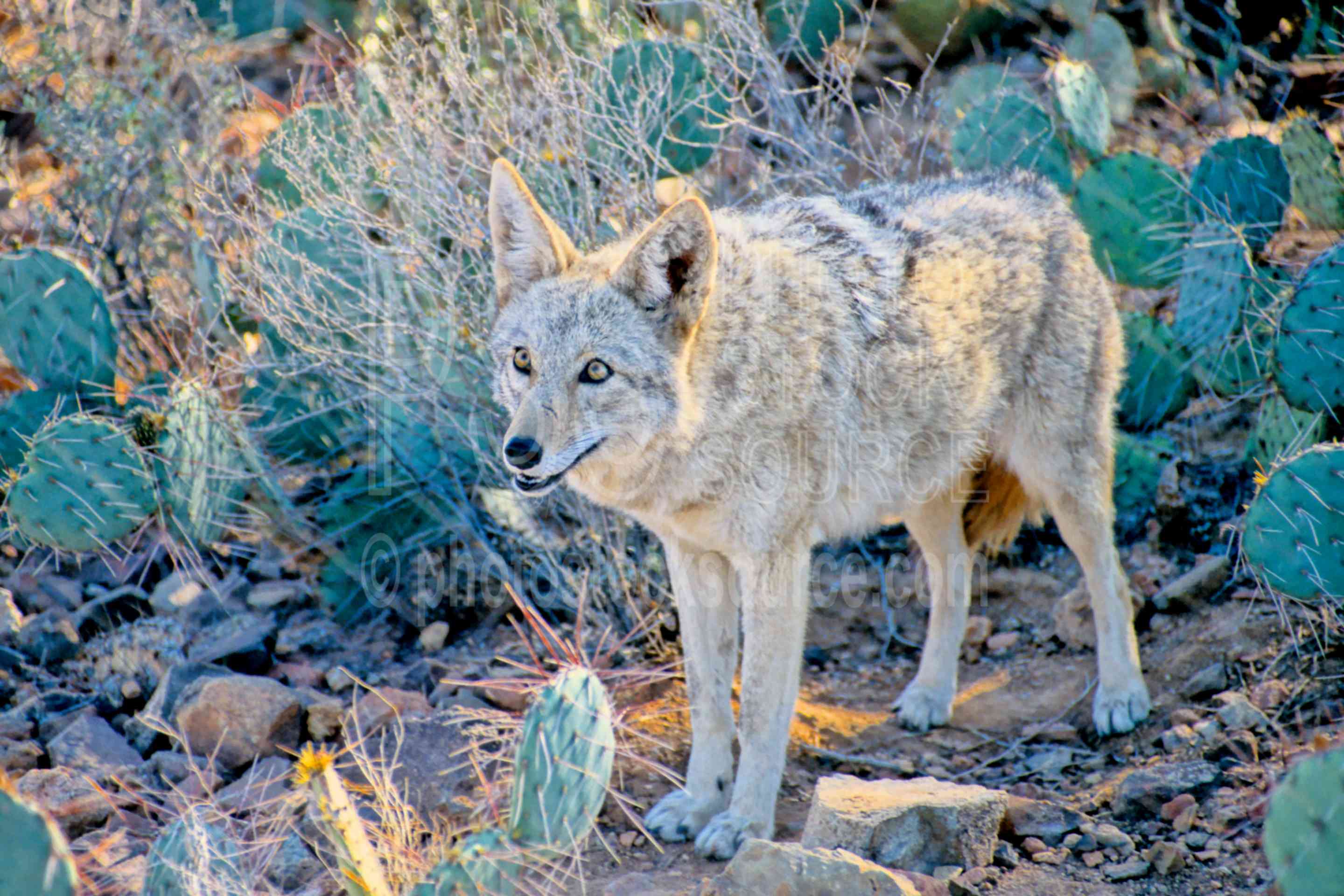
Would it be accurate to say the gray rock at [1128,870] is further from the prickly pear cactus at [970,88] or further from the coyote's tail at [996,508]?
the prickly pear cactus at [970,88]

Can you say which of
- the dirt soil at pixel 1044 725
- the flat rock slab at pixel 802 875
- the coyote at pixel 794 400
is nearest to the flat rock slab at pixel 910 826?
the dirt soil at pixel 1044 725

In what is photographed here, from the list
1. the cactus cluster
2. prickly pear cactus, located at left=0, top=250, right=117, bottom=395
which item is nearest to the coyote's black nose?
the cactus cluster

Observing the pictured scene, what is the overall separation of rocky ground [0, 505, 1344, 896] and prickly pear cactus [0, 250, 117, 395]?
0.99 m

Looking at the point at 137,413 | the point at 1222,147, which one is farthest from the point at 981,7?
the point at 137,413

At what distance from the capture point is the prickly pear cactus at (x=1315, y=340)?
13.8 feet

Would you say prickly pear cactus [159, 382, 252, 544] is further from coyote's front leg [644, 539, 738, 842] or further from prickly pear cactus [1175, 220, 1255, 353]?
prickly pear cactus [1175, 220, 1255, 353]

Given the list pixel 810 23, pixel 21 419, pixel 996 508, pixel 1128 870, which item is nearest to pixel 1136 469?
pixel 996 508

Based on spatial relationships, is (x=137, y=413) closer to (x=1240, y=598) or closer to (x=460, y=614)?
(x=460, y=614)

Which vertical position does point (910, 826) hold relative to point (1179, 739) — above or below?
above

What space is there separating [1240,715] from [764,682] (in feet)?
5.62

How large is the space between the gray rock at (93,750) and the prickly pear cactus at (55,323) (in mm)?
1617

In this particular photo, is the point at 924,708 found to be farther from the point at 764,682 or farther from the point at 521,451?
the point at 521,451

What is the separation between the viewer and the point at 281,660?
5082mm

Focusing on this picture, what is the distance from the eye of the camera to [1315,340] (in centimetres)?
430
